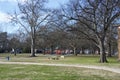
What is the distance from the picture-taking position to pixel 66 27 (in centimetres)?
4659

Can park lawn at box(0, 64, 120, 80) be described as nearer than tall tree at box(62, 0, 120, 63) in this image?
Yes

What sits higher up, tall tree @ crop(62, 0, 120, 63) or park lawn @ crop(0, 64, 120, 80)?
tall tree @ crop(62, 0, 120, 63)

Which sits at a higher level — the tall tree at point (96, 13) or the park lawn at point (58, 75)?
the tall tree at point (96, 13)

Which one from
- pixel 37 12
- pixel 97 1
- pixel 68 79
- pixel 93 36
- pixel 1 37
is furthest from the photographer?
pixel 1 37

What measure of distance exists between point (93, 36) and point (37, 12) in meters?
27.7

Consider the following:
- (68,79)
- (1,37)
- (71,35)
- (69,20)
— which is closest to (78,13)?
(69,20)

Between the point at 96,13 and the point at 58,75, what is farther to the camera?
the point at 96,13

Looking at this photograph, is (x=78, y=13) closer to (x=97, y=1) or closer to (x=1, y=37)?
(x=97, y=1)

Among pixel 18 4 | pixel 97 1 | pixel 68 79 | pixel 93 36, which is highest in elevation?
pixel 18 4

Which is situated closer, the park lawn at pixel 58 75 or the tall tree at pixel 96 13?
the park lawn at pixel 58 75

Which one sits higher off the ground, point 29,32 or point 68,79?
point 29,32

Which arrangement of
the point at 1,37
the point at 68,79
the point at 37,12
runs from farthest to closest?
the point at 1,37 → the point at 37,12 → the point at 68,79

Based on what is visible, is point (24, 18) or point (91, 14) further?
point (24, 18)

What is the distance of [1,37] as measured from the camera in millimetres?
126188
